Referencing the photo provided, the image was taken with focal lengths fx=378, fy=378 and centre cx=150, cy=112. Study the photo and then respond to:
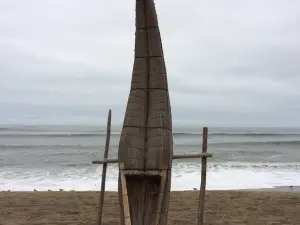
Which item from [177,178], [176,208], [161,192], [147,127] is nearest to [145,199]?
[161,192]

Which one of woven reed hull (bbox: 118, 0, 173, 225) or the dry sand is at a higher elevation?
woven reed hull (bbox: 118, 0, 173, 225)

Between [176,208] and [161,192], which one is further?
[176,208]

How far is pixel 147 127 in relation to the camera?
213 inches

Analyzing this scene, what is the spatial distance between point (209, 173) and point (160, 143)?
13.5 metres

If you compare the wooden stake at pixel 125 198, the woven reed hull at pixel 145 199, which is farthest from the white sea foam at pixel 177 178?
the wooden stake at pixel 125 198

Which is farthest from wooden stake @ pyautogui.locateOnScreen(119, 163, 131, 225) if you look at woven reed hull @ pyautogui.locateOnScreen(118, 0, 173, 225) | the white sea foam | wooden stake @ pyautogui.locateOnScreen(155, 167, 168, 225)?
the white sea foam

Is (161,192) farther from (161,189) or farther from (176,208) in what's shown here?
(176,208)

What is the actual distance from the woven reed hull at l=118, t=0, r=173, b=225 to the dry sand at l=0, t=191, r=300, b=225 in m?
3.56

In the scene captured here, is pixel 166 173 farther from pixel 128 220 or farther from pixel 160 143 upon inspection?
pixel 128 220

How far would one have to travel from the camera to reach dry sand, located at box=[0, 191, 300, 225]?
882 cm

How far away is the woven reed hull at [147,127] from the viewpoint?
5.22 meters

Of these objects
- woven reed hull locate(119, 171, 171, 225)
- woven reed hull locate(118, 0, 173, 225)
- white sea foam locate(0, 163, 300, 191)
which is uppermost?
woven reed hull locate(118, 0, 173, 225)

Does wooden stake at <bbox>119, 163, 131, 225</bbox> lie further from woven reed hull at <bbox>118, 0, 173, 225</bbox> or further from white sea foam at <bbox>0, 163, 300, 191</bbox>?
white sea foam at <bbox>0, 163, 300, 191</bbox>

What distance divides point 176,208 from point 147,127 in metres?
5.17
